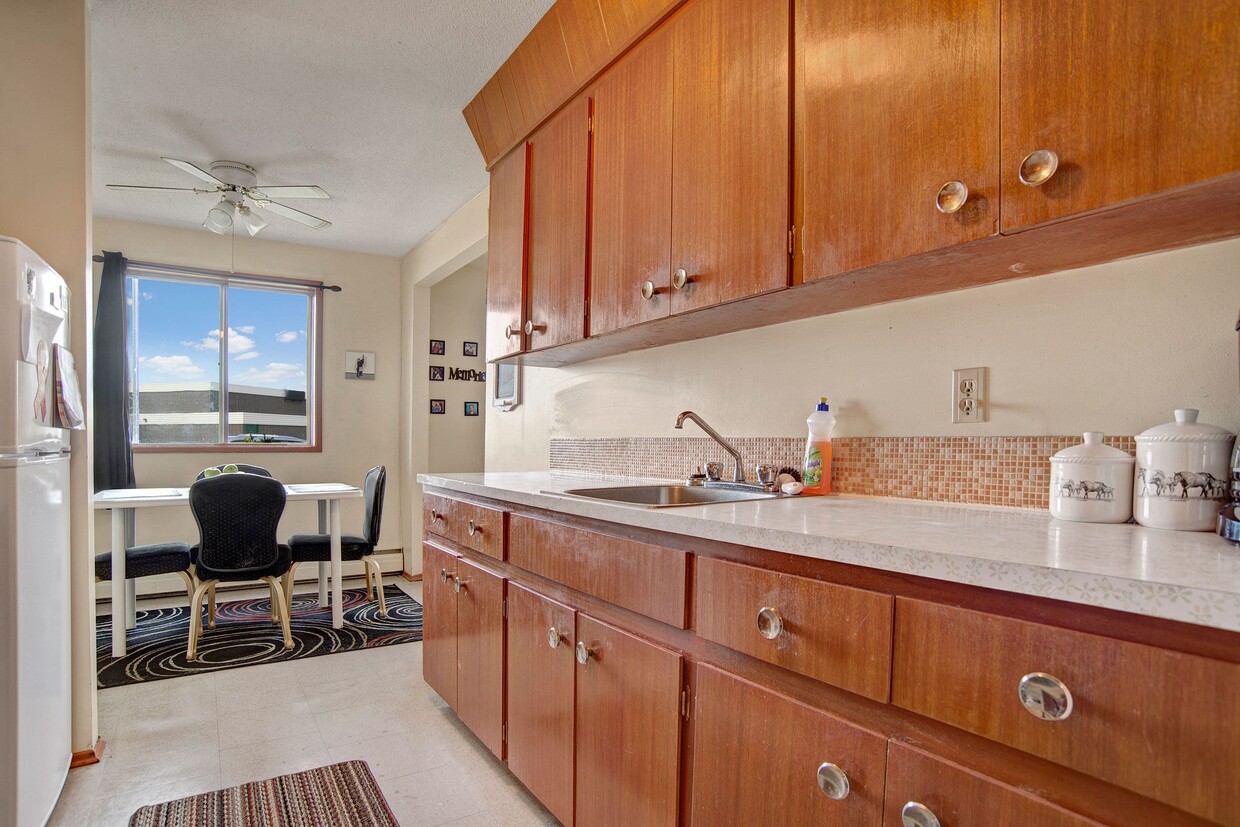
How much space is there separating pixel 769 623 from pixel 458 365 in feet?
15.0

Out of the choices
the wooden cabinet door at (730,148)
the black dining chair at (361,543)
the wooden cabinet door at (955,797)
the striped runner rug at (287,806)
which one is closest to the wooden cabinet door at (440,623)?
the striped runner rug at (287,806)

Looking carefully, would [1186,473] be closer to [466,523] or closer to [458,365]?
[466,523]

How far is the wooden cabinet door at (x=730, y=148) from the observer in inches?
54.4

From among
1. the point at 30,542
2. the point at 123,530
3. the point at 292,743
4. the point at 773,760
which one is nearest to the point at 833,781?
the point at 773,760

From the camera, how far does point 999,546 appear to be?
83cm

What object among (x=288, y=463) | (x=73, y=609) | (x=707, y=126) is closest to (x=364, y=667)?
(x=73, y=609)

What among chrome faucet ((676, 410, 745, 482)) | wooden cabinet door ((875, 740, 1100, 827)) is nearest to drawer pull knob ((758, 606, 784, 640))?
wooden cabinet door ((875, 740, 1100, 827))

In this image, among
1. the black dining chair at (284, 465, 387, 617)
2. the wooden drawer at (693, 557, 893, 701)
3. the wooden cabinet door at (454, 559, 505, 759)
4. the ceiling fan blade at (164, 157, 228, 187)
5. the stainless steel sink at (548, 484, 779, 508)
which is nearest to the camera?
the wooden drawer at (693, 557, 893, 701)

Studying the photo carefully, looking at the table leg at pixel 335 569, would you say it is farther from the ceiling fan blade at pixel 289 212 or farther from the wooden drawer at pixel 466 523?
the ceiling fan blade at pixel 289 212

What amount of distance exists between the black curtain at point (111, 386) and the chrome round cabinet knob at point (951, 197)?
15.8 feet

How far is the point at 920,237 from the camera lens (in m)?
1.11

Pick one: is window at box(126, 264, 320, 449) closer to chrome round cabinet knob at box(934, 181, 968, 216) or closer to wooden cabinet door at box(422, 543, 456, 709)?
wooden cabinet door at box(422, 543, 456, 709)

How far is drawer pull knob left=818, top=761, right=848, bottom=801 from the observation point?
2.96ft

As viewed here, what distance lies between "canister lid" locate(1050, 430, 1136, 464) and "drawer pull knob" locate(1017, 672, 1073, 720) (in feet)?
1.79
